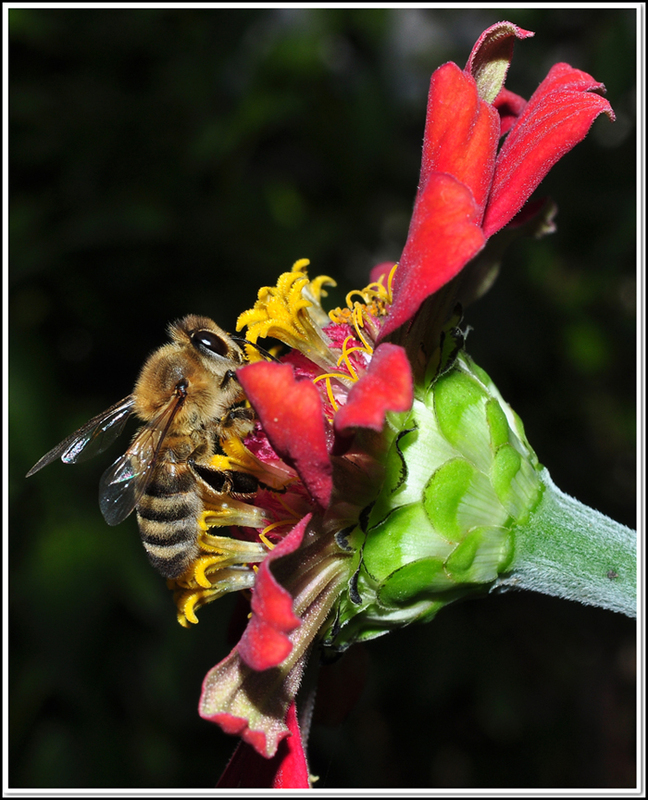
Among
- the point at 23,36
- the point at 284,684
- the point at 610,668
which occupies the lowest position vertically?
the point at 610,668

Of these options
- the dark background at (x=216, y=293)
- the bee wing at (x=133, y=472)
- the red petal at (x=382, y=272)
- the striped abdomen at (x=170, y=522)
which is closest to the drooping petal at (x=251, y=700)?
the striped abdomen at (x=170, y=522)

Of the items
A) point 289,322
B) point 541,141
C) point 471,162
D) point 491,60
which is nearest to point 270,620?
point 289,322

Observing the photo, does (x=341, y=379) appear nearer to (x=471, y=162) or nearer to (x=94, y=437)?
(x=471, y=162)

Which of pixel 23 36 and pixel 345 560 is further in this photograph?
pixel 23 36

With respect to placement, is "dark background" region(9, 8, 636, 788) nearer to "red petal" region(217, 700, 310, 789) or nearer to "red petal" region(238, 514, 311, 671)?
"red petal" region(217, 700, 310, 789)

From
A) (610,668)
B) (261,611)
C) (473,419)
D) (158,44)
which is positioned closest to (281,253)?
(158,44)

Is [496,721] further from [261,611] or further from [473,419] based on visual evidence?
[261,611]
